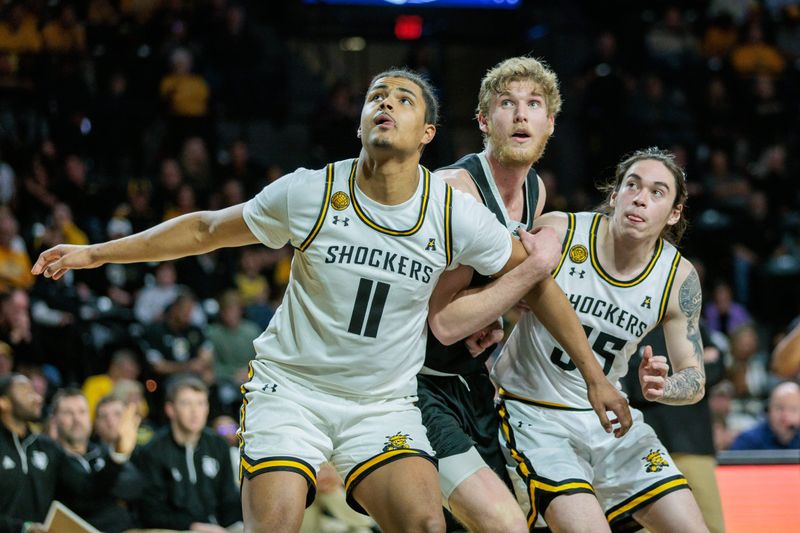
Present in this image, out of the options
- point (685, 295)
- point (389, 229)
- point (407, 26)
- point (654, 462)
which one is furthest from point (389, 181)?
point (407, 26)

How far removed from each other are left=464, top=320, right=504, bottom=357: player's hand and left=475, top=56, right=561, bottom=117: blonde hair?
1.04m

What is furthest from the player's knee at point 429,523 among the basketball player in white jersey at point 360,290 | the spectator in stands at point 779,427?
the spectator in stands at point 779,427

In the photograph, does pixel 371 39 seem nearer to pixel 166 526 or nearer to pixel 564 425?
pixel 166 526

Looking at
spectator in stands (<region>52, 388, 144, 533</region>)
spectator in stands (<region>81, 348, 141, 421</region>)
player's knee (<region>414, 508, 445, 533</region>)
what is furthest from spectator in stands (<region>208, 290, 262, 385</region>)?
player's knee (<region>414, 508, 445, 533</region>)

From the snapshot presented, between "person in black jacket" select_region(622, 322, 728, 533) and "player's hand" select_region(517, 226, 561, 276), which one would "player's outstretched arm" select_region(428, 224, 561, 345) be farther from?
"person in black jacket" select_region(622, 322, 728, 533)

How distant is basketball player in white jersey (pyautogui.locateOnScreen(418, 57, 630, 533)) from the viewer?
14.9 ft

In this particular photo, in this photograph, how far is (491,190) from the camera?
4922mm

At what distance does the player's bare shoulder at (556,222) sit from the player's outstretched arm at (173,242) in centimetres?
135

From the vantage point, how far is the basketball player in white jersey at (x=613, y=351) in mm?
4816

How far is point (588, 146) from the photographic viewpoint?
14.7 meters

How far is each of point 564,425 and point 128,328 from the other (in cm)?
597

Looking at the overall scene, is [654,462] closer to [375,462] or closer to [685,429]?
[375,462]

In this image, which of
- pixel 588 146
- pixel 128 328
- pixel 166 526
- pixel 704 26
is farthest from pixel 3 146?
pixel 704 26

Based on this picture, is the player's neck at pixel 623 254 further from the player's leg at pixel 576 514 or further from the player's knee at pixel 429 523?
the player's knee at pixel 429 523
